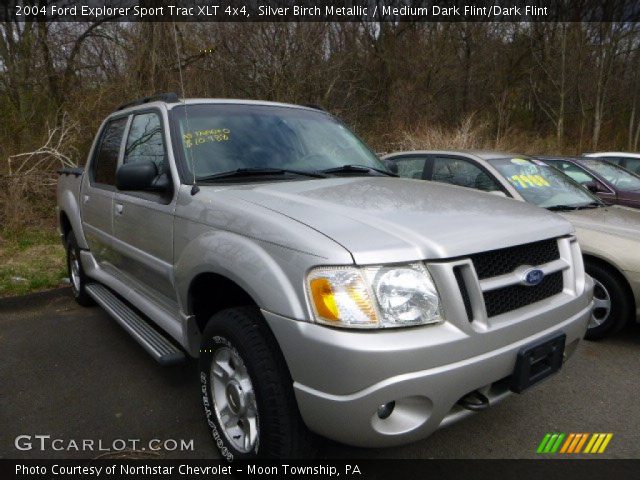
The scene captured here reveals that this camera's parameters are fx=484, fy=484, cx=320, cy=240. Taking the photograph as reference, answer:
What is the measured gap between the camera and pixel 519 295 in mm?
2150

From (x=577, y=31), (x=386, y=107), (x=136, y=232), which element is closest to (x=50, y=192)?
(x=136, y=232)

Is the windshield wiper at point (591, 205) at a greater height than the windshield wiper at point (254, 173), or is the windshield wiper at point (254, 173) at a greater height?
the windshield wiper at point (254, 173)

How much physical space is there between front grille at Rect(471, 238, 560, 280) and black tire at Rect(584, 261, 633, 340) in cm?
181

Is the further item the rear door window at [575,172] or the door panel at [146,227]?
the rear door window at [575,172]

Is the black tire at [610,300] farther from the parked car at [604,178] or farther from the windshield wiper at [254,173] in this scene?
the parked car at [604,178]

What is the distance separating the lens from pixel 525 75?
24.4 metres

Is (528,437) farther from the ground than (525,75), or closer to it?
closer to it

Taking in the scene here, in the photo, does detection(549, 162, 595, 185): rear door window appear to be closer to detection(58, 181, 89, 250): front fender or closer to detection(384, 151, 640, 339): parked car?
detection(384, 151, 640, 339): parked car

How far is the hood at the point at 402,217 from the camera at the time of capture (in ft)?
6.20

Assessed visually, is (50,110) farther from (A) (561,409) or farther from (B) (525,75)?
(B) (525,75)

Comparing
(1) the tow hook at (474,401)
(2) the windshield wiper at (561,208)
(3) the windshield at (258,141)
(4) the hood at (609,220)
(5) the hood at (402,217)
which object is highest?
(3) the windshield at (258,141)

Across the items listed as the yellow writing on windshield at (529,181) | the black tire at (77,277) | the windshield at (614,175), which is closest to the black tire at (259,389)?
the black tire at (77,277)

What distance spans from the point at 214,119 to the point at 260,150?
0.37m

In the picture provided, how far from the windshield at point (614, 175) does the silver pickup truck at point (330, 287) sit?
568 cm
